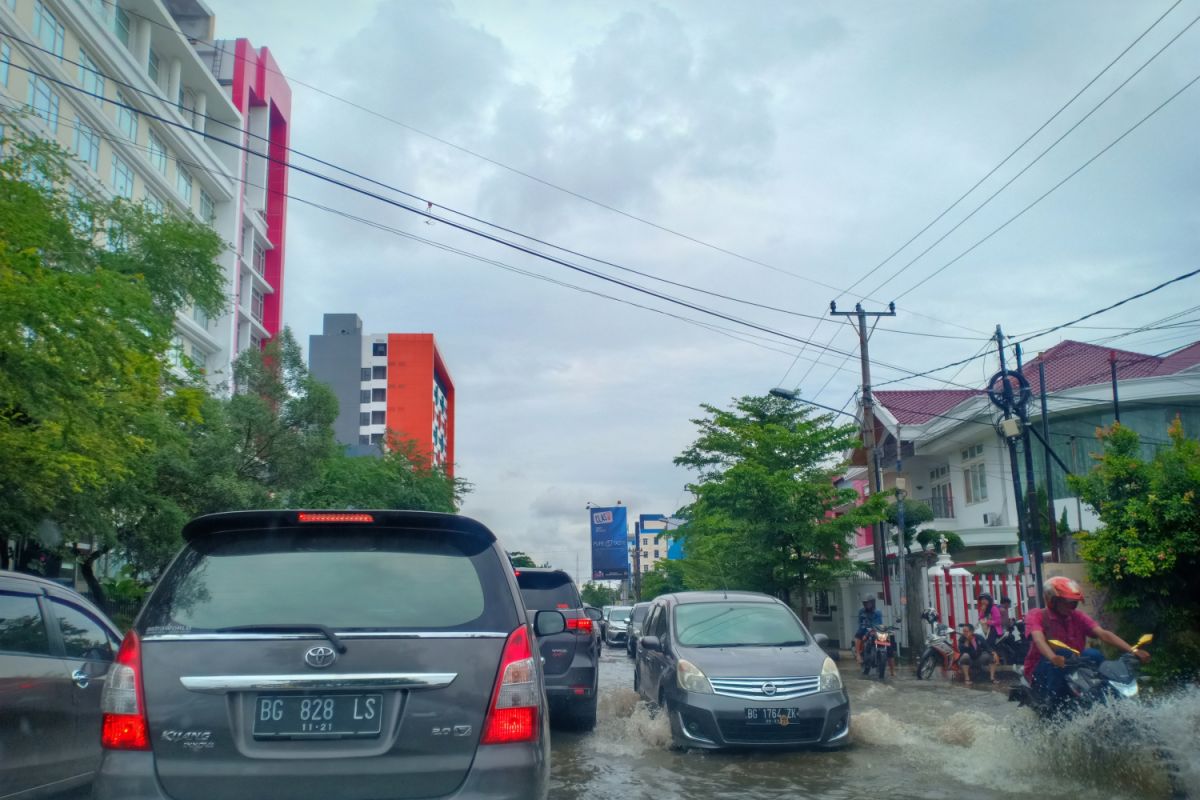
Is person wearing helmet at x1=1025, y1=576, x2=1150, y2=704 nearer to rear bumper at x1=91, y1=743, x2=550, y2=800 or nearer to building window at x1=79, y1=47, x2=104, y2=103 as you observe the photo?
rear bumper at x1=91, y1=743, x2=550, y2=800

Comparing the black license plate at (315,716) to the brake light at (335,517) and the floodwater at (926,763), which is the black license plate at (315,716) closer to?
the brake light at (335,517)

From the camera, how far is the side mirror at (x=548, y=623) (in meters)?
5.18

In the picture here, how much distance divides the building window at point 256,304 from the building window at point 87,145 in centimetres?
2151

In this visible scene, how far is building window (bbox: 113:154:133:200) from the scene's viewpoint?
36094mm

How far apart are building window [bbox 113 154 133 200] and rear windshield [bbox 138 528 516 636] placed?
35691mm

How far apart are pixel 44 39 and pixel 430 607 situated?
105 feet

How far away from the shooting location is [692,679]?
924 cm

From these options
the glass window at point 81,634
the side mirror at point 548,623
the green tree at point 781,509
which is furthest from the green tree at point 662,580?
the side mirror at point 548,623

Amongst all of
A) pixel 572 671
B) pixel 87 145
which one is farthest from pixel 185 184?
pixel 572 671

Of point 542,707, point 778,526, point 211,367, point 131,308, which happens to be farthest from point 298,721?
point 211,367

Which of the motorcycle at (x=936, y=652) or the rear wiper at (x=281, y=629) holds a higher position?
the rear wiper at (x=281, y=629)

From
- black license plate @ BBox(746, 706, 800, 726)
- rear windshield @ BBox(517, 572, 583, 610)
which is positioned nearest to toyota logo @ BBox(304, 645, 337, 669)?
black license plate @ BBox(746, 706, 800, 726)

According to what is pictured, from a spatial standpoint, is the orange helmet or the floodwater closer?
the floodwater

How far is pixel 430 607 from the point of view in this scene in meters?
3.93
